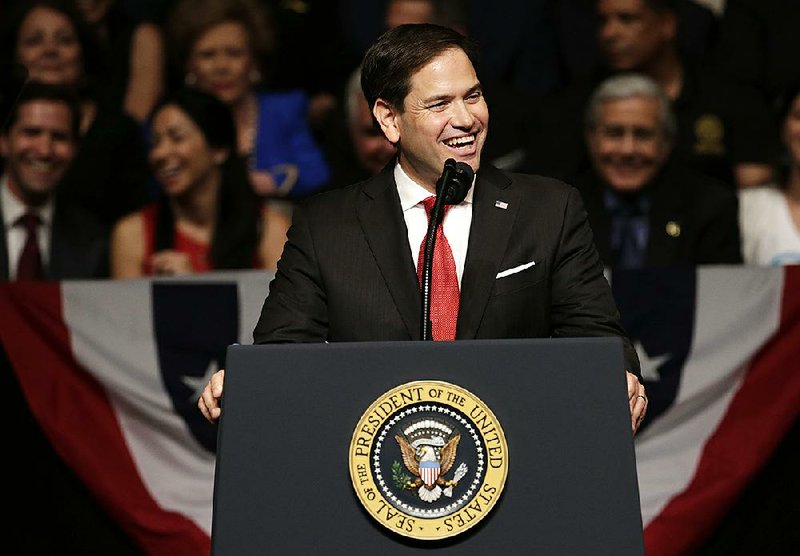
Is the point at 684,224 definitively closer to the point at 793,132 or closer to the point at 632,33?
the point at 793,132

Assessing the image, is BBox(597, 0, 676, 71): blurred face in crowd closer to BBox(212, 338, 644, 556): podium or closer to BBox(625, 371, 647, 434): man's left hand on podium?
BBox(625, 371, 647, 434): man's left hand on podium

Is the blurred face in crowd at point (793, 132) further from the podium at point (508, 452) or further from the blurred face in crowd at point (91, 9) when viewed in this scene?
the podium at point (508, 452)

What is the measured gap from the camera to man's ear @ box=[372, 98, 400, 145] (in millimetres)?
2633

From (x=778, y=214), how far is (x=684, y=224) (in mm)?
329

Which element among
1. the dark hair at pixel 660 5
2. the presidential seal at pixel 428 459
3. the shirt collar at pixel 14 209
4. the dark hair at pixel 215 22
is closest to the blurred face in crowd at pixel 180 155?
the shirt collar at pixel 14 209

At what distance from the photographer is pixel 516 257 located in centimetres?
245

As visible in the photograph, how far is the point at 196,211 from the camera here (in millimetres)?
4984

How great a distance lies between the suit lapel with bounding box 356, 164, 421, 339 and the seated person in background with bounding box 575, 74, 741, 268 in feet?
7.15

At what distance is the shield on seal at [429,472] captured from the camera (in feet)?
6.52

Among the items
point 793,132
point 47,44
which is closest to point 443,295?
point 793,132

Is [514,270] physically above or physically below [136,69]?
below

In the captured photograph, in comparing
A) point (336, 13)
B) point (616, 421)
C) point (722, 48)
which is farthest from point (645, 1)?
point (616, 421)

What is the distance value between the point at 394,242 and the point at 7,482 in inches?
74.4

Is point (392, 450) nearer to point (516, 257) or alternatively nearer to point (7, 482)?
point (516, 257)
